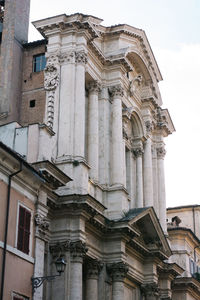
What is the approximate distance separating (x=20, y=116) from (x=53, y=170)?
744cm

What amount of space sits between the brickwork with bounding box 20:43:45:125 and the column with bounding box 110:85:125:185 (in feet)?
13.0

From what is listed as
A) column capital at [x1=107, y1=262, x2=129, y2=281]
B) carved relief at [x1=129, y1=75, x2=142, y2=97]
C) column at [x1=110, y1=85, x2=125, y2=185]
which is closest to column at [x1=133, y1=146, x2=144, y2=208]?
carved relief at [x1=129, y1=75, x2=142, y2=97]

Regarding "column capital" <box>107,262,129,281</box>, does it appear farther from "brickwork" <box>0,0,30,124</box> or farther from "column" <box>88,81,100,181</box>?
"brickwork" <box>0,0,30,124</box>

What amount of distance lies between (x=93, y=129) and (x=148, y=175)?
6.47 m

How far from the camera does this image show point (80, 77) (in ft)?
87.9

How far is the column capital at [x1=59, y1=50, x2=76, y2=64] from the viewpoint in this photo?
27.1 metres

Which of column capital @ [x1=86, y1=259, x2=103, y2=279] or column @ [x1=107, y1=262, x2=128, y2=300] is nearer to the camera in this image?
column capital @ [x1=86, y1=259, x2=103, y2=279]

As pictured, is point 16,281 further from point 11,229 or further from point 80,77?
point 80,77

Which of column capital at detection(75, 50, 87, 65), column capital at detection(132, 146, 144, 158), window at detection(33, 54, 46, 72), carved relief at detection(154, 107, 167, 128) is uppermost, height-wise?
carved relief at detection(154, 107, 167, 128)

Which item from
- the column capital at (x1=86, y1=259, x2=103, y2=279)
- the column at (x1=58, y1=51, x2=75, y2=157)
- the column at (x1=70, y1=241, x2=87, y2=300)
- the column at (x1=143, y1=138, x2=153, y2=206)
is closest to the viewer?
the column at (x1=70, y1=241, x2=87, y2=300)

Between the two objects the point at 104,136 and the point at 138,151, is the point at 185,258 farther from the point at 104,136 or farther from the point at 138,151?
the point at 104,136

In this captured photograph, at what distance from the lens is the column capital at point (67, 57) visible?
89.0 feet

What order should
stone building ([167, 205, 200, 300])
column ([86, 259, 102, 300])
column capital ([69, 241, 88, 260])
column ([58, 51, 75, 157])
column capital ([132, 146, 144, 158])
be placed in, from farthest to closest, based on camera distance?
1. stone building ([167, 205, 200, 300])
2. column capital ([132, 146, 144, 158])
3. column ([58, 51, 75, 157])
4. column ([86, 259, 102, 300])
5. column capital ([69, 241, 88, 260])

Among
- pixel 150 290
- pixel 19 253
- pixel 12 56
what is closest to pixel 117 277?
A: pixel 150 290
